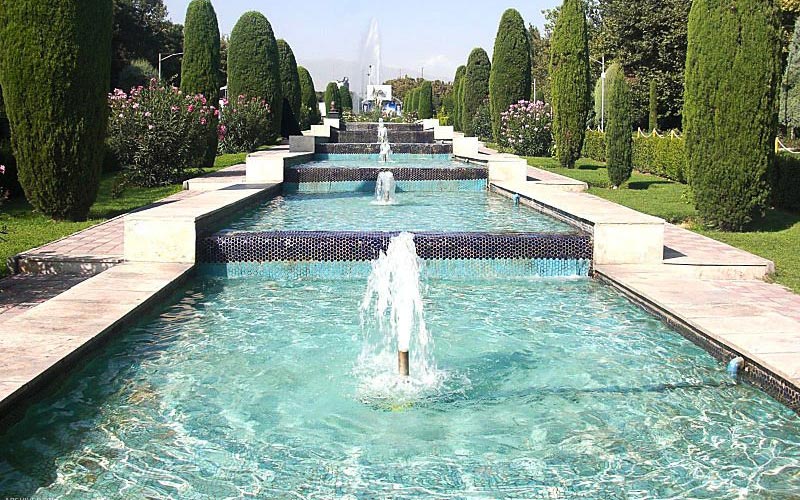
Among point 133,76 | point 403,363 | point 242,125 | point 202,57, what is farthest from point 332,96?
point 403,363

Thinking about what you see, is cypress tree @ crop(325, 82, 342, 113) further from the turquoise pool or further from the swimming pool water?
the turquoise pool

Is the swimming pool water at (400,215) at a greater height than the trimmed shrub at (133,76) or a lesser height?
lesser

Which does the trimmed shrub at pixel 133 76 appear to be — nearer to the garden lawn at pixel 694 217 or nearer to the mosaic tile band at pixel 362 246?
the garden lawn at pixel 694 217

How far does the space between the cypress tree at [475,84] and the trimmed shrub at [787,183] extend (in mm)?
19421

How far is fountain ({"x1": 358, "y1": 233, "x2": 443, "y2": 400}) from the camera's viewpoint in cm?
513

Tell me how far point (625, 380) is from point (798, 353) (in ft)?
3.50

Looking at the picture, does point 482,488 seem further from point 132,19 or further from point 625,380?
point 132,19

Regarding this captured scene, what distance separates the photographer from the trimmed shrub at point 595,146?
2333 cm

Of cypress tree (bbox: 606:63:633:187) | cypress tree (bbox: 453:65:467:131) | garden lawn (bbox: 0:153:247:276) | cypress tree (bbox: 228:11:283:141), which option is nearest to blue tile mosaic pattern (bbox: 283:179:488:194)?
garden lawn (bbox: 0:153:247:276)

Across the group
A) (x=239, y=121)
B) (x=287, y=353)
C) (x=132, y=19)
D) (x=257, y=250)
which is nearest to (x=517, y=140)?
(x=239, y=121)

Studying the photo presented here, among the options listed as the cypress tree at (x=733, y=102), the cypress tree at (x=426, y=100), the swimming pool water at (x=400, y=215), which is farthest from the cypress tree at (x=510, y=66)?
the cypress tree at (x=426, y=100)

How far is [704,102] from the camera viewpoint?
1014 centimetres

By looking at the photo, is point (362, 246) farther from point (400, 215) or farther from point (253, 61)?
point (253, 61)

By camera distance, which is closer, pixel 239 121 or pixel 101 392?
pixel 101 392
